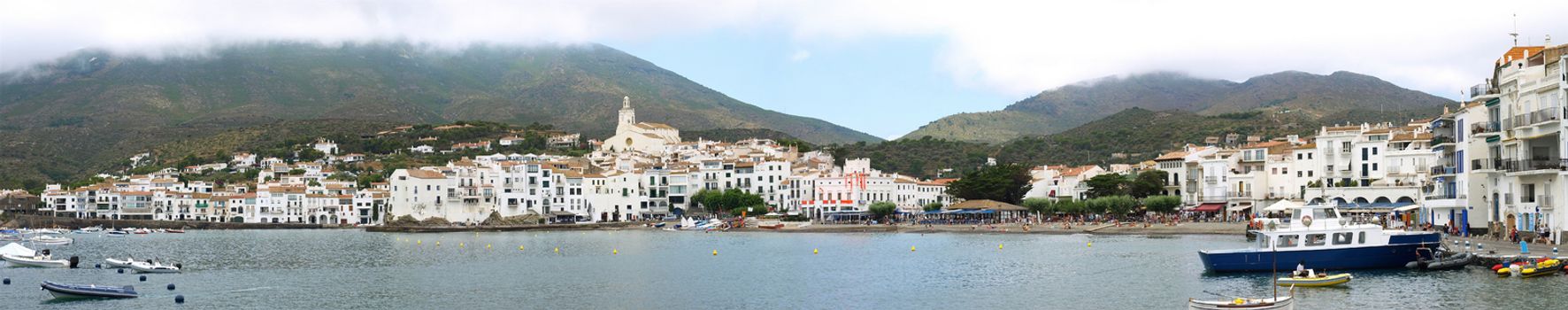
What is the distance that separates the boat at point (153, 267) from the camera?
4291 cm

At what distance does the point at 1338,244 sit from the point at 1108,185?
5133 centimetres

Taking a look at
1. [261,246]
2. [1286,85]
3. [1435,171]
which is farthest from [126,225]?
[1286,85]

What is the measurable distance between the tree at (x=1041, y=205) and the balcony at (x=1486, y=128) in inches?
1813

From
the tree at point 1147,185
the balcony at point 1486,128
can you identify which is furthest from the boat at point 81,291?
the tree at point 1147,185

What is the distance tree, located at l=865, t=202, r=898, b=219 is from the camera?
9206 cm

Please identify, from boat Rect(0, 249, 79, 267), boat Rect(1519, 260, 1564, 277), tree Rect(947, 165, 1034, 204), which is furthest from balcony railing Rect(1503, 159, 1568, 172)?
tree Rect(947, 165, 1034, 204)

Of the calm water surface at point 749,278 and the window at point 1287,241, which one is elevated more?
the window at point 1287,241

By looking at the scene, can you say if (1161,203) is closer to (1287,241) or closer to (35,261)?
(1287,241)

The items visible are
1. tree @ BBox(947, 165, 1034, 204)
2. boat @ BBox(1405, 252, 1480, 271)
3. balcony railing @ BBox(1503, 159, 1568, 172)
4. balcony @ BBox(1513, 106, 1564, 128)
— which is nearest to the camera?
balcony @ BBox(1513, 106, 1564, 128)

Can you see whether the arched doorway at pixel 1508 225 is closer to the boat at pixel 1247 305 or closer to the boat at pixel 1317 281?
the boat at pixel 1317 281

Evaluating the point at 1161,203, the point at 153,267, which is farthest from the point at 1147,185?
the point at 153,267

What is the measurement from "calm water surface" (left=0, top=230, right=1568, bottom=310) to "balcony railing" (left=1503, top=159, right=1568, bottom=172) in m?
3.35

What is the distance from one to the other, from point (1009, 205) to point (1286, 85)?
397 ft

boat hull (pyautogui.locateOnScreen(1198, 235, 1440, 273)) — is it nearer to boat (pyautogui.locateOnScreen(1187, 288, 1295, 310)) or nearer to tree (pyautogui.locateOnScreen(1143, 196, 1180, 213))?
boat (pyautogui.locateOnScreen(1187, 288, 1295, 310))
